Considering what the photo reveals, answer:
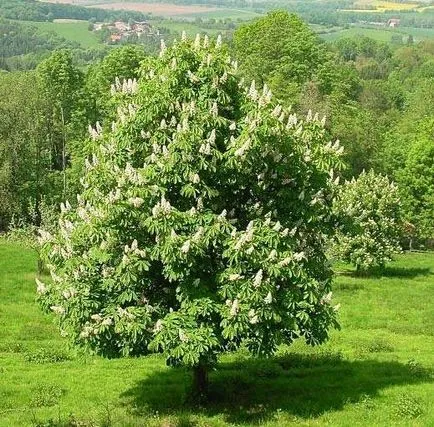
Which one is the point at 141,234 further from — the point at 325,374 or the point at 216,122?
the point at 325,374

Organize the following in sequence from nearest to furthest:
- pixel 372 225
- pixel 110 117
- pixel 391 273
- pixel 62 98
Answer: pixel 372 225 → pixel 391 273 → pixel 110 117 → pixel 62 98

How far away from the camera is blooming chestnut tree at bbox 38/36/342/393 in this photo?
58.9ft

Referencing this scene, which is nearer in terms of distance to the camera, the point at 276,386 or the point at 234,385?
the point at 234,385

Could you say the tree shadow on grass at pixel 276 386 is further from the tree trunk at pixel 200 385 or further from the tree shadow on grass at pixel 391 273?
the tree shadow on grass at pixel 391 273

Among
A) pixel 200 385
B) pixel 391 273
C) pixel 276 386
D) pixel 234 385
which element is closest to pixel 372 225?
pixel 391 273

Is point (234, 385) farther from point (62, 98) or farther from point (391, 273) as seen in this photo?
point (62, 98)

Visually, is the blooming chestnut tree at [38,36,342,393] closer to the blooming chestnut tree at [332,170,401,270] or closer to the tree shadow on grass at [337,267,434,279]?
the blooming chestnut tree at [332,170,401,270]

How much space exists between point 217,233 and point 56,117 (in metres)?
65.3

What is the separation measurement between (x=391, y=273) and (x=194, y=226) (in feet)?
140

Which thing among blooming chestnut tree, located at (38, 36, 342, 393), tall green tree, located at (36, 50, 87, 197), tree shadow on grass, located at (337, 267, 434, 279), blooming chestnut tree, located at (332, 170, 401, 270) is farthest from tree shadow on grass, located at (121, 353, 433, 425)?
tall green tree, located at (36, 50, 87, 197)

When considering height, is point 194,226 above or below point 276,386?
above

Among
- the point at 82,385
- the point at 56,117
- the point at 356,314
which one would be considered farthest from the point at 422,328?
the point at 56,117

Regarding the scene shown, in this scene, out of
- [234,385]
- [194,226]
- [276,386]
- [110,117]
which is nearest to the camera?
[194,226]

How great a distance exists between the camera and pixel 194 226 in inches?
720
